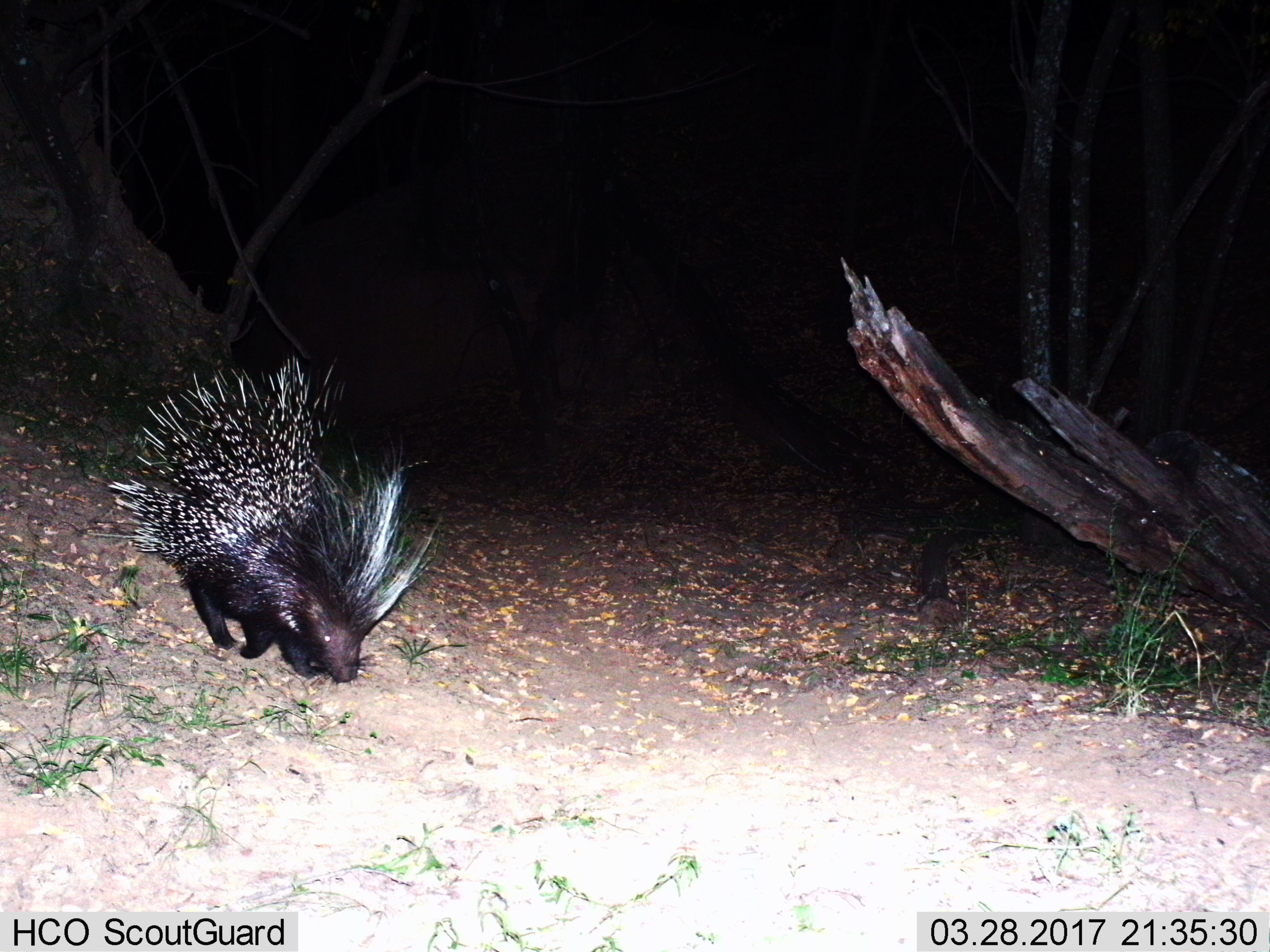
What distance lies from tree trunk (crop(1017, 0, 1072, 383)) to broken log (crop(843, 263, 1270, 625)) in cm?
149

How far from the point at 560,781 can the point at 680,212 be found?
14.8 m

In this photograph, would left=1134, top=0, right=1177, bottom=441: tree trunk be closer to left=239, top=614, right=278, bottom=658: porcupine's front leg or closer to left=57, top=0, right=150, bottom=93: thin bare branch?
left=239, top=614, right=278, bottom=658: porcupine's front leg

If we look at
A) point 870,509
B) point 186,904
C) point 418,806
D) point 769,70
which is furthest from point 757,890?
point 769,70

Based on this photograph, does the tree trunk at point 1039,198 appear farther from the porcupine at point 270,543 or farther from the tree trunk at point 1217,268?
the porcupine at point 270,543

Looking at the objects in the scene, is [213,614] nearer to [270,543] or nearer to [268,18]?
[270,543]

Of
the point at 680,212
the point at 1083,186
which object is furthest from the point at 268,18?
the point at 680,212

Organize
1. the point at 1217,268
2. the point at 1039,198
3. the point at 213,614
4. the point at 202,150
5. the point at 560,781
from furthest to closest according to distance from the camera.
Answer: the point at 1217,268 → the point at 202,150 → the point at 1039,198 → the point at 213,614 → the point at 560,781

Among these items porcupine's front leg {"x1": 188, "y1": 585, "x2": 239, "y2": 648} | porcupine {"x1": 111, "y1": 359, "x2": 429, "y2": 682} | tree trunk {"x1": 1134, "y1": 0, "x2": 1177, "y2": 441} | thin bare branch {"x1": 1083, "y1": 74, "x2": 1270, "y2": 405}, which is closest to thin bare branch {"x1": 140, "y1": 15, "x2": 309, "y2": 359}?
porcupine {"x1": 111, "y1": 359, "x2": 429, "y2": 682}

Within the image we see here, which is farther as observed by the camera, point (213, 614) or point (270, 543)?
point (213, 614)

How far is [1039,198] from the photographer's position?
863 cm

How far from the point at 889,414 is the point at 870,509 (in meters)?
3.31

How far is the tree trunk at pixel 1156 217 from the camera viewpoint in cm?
864

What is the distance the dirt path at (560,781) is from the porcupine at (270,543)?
0.26 m

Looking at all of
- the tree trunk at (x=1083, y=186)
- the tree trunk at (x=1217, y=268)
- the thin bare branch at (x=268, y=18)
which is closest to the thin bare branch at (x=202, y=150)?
the thin bare branch at (x=268, y=18)
